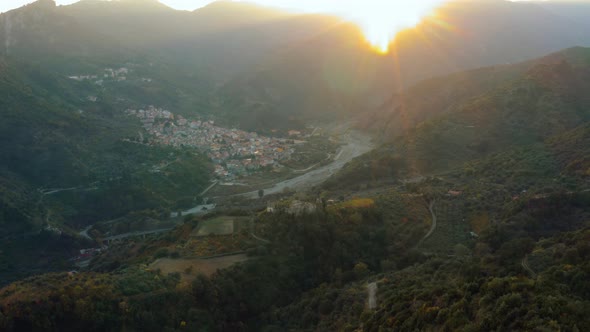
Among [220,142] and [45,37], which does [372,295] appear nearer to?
[220,142]

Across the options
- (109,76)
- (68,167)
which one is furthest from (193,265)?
(109,76)

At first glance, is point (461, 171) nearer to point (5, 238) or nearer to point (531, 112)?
point (531, 112)

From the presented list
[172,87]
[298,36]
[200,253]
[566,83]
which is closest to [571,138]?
[566,83]

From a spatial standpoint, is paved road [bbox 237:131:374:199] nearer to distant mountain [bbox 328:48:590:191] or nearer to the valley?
the valley

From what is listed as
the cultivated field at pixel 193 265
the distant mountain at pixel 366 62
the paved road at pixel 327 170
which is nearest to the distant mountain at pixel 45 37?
the distant mountain at pixel 366 62

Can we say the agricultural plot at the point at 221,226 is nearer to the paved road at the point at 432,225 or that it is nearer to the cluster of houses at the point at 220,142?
the paved road at the point at 432,225

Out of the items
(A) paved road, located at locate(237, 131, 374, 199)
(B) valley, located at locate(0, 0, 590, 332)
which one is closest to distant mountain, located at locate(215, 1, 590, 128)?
(B) valley, located at locate(0, 0, 590, 332)
